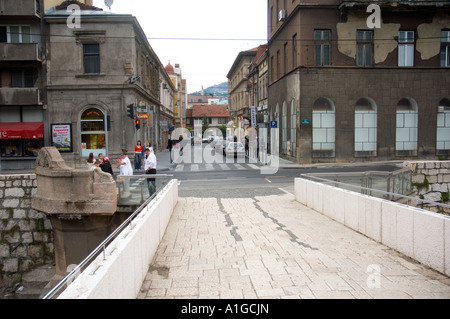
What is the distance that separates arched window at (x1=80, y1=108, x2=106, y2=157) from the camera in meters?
25.7

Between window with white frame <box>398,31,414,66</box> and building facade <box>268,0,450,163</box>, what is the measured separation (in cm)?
6

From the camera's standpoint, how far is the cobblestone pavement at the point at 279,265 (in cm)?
468

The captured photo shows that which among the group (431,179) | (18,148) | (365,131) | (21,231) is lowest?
(21,231)

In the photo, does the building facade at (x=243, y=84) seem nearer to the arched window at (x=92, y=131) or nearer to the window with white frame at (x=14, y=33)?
the arched window at (x=92, y=131)

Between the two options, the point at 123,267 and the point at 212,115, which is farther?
the point at 212,115

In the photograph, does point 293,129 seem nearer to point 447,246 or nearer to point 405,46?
point 405,46

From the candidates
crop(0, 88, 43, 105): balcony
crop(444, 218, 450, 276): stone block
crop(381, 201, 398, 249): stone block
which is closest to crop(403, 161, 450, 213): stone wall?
crop(381, 201, 398, 249): stone block

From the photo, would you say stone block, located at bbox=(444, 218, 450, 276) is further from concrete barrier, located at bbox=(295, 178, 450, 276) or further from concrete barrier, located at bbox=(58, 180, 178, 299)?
concrete barrier, located at bbox=(58, 180, 178, 299)

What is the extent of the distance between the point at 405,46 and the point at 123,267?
26188 mm

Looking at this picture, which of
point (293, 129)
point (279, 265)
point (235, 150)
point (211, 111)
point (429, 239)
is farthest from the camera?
point (211, 111)

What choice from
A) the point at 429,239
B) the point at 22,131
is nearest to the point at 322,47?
the point at 22,131

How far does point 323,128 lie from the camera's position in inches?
990

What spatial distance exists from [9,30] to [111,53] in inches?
272
